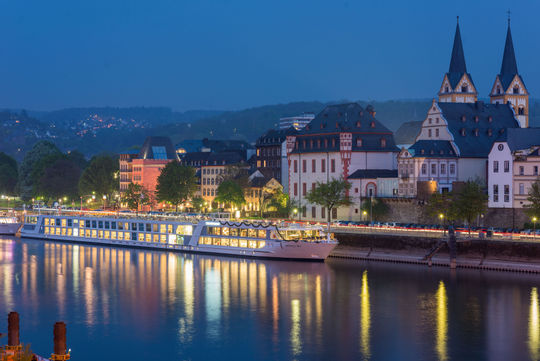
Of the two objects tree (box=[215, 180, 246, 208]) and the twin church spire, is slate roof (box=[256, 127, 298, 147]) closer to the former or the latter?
tree (box=[215, 180, 246, 208])

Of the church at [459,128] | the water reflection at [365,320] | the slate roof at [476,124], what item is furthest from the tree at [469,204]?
the water reflection at [365,320]

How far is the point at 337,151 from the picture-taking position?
91500 mm

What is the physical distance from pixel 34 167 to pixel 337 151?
71.6m

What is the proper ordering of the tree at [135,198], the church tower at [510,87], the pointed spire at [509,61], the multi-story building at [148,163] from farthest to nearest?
the multi-story building at [148,163], the tree at [135,198], the pointed spire at [509,61], the church tower at [510,87]

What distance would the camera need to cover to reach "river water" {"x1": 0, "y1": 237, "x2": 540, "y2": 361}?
40.4m

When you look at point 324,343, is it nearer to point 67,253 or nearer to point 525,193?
A: point 525,193

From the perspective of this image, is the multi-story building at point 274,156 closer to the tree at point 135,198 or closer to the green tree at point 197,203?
the green tree at point 197,203

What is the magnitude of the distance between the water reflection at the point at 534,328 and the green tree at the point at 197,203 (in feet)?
220

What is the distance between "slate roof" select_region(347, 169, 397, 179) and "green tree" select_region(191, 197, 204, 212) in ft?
99.6

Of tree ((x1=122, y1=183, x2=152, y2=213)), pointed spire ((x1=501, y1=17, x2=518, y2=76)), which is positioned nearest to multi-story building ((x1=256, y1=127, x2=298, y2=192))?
tree ((x1=122, y1=183, x2=152, y2=213))

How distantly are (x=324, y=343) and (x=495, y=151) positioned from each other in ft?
130

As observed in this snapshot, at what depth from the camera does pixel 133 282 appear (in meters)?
59.8

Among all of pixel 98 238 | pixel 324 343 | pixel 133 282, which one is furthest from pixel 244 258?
pixel 324 343

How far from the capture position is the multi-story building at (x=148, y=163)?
5290 inches
